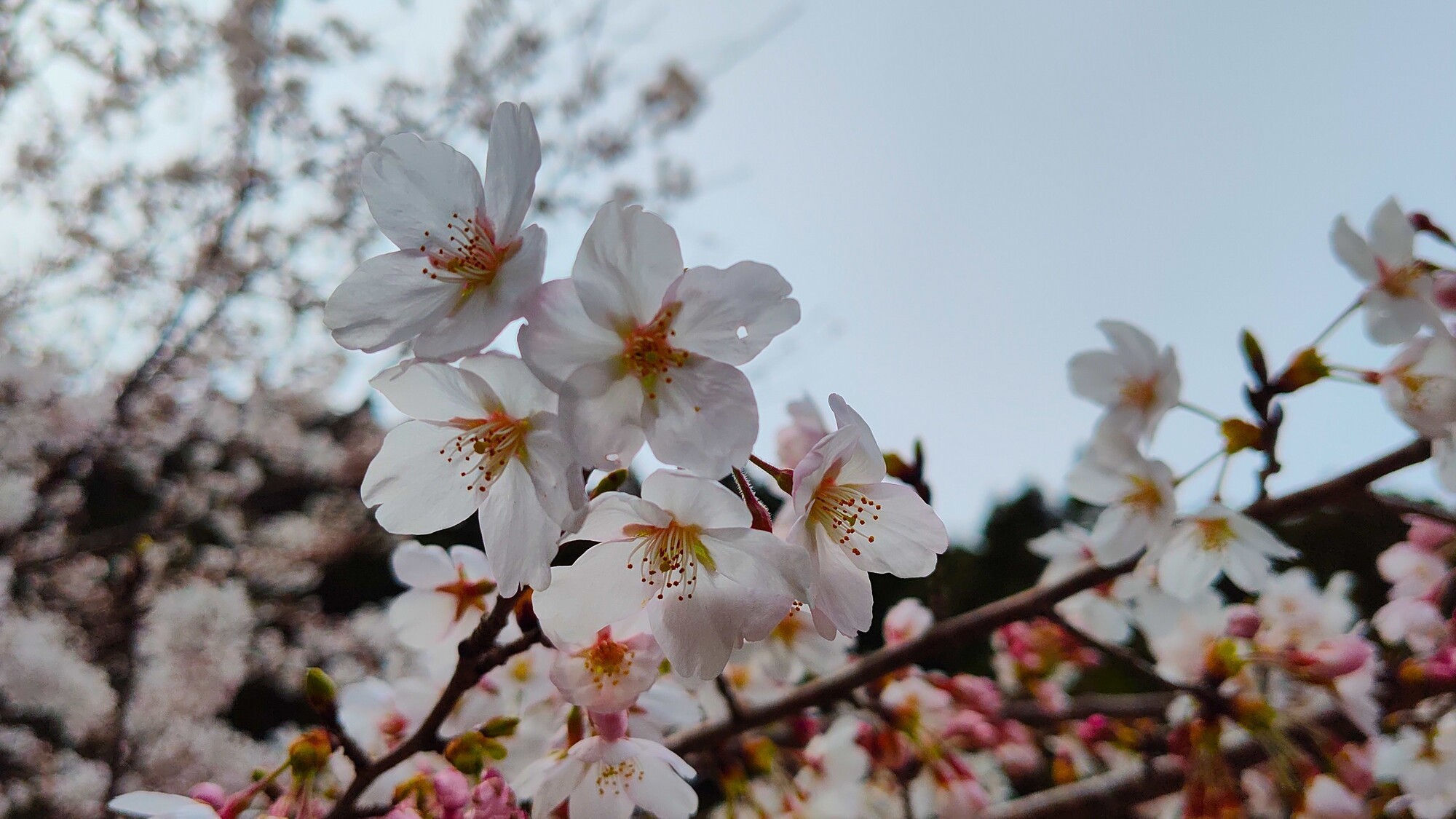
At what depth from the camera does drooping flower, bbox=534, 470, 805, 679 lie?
0.60 meters

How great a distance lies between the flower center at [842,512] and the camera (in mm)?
692

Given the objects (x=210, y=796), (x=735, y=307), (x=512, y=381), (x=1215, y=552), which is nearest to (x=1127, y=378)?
(x=1215, y=552)

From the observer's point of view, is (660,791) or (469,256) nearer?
(469,256)

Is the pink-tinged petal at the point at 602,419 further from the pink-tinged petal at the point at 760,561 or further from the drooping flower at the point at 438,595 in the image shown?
the drooping flower at the point at 438,595

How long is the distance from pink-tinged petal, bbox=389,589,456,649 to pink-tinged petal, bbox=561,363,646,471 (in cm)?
52

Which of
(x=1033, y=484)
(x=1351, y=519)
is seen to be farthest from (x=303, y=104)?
(x=1033, y=484)

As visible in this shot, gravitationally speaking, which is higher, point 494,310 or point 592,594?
point 494,310

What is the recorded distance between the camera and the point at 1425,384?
1.11 meters

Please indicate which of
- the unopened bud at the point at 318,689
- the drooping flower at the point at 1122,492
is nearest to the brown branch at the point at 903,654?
the drooping flower at the point at 1122,492

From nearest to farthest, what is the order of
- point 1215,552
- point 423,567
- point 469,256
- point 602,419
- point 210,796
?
1. point 602,419
2. point 469,256
3. point 210,796
4. point 423,567
5. point 1215,552

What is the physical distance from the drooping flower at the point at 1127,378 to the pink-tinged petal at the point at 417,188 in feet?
3.39

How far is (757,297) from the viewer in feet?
1.98

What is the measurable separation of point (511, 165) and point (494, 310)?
131mm

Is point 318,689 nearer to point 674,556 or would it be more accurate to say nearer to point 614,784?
point 614,784
